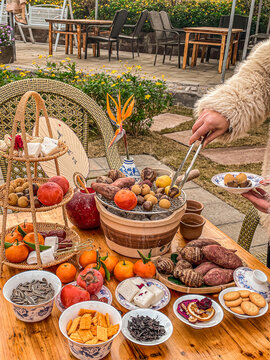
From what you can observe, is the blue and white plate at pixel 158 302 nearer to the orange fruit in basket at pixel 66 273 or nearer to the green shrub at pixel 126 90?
the orange fruit in basket at pixel 66 273

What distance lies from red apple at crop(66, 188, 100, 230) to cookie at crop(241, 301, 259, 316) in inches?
25.4

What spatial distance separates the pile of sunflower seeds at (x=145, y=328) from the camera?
935mm

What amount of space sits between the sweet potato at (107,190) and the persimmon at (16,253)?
1.02 feet

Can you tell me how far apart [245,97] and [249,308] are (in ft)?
2.73

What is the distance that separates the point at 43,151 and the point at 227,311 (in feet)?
2.42


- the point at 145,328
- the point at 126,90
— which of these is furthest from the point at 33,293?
the point at 126,90

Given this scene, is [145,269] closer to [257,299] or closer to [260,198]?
[257,299]

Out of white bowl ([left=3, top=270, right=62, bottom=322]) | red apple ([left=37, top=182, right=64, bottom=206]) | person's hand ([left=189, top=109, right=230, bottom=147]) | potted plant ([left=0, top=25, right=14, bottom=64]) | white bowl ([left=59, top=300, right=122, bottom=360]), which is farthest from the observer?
potted plant ([left=0, top=25, right=14, bottom=64])

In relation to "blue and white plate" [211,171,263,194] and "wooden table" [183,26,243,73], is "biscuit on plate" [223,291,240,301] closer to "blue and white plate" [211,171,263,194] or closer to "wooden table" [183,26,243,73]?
"blue and white plate" [211,171,263,194]

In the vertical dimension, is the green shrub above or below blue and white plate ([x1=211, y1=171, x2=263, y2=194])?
below

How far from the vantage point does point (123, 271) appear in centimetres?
117

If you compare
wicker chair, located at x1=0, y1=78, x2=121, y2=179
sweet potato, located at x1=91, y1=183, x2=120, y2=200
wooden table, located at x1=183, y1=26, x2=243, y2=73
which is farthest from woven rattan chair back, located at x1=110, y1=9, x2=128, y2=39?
sweet potato, located at x1=91, y1=183, x2=120, y2=200

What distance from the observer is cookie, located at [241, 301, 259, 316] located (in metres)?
1.01

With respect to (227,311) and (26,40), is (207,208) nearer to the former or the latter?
(227,311)
